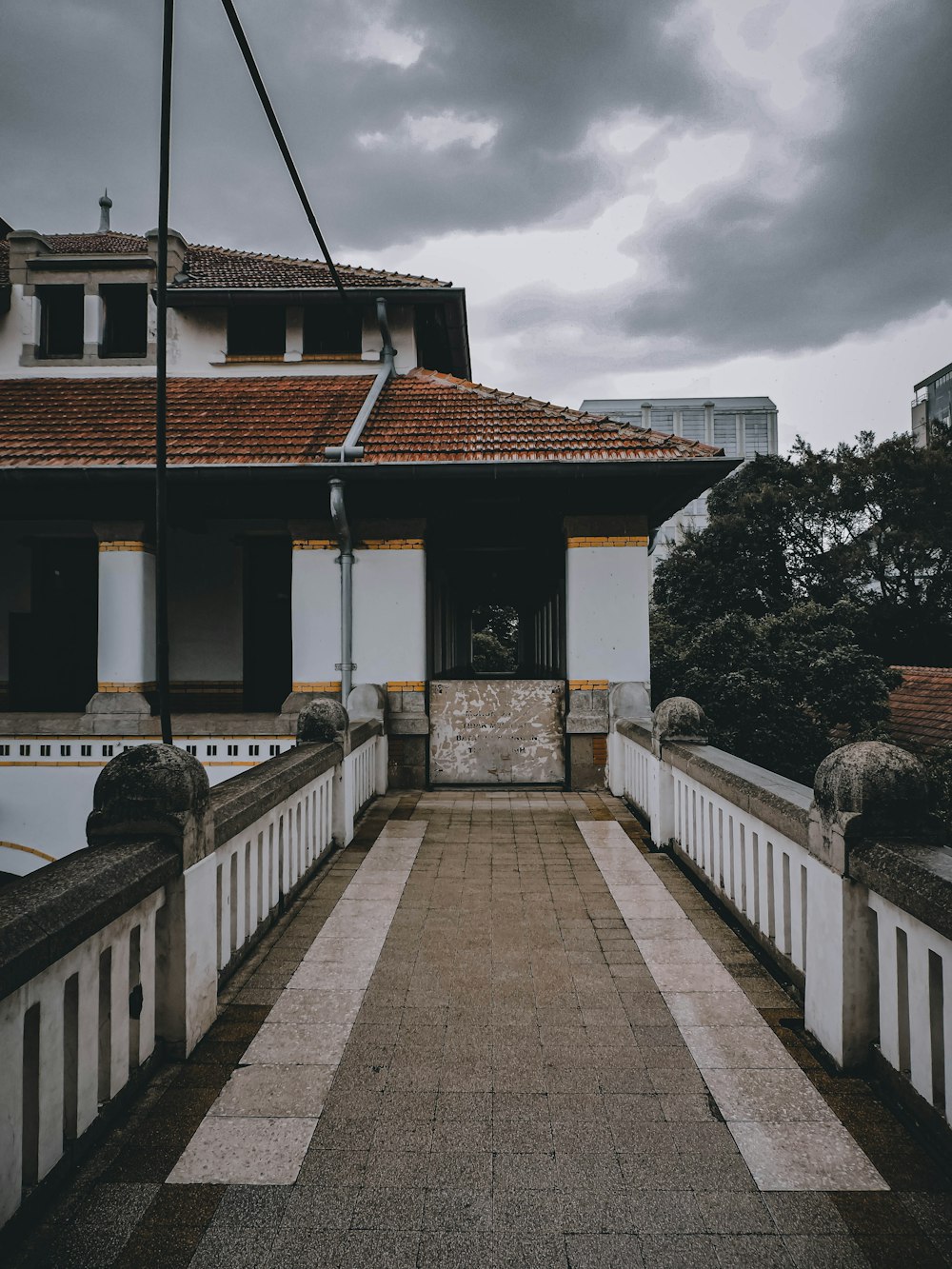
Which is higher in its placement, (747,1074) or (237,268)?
(237,268)

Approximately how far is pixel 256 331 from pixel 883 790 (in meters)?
12.0

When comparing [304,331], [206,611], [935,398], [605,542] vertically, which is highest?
[935,398]

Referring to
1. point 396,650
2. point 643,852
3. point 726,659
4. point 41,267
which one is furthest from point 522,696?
point 41,267

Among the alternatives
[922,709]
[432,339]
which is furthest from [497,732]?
Result: [922,709]

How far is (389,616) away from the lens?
29.1 feet

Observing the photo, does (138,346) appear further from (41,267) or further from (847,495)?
(847,495)

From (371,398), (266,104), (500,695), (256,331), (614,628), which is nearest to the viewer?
(266,104)

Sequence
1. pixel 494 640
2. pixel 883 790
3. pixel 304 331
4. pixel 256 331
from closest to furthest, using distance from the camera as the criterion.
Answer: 1. pixel 883 790
2. pixel 304 331
3. pixel 256 331
4. pixel 494 640

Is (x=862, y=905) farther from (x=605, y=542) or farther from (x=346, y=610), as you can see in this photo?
(x=346, y=610)

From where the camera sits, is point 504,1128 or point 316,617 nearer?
point 504,1128

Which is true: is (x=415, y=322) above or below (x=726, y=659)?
above

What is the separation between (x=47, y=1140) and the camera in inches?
80.4

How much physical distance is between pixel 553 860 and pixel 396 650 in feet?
12.9

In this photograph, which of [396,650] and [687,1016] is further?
[396,650]
